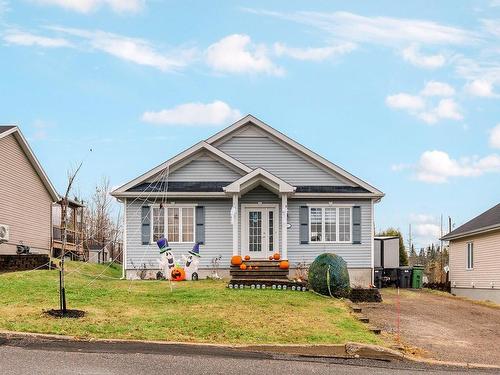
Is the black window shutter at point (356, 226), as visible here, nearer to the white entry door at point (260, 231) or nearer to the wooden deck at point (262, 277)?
the white entry door at point (260, 231)

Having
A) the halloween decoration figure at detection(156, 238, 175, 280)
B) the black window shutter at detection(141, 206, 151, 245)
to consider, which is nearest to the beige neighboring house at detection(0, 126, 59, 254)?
the black window shutter at detection(141, 206, 151, 245)

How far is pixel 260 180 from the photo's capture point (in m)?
25.1

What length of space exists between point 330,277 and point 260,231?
19.9ft

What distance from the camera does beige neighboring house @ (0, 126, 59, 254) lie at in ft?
96.0

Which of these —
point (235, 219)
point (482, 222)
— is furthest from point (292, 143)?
point (482, 222)

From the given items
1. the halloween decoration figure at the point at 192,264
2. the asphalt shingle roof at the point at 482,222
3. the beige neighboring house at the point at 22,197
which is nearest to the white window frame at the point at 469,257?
the asphalt shingle roof at the point at 482,222

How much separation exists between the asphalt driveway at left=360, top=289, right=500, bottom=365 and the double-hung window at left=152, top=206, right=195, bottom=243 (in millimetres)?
7796

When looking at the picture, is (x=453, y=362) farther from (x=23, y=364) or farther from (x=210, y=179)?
(x=210, y=179)

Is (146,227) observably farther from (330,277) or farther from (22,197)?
(22,197)

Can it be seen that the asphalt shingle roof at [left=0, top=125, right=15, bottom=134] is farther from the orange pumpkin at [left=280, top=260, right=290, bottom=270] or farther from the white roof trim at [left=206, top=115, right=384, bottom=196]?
the orange pumpkin at [left=280, top=260, right=290, bottom=270]

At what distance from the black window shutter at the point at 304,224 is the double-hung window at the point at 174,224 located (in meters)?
4.20

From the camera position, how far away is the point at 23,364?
10.4 meters

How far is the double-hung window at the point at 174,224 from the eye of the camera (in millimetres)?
25703

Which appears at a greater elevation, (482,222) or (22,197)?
(22,197)
